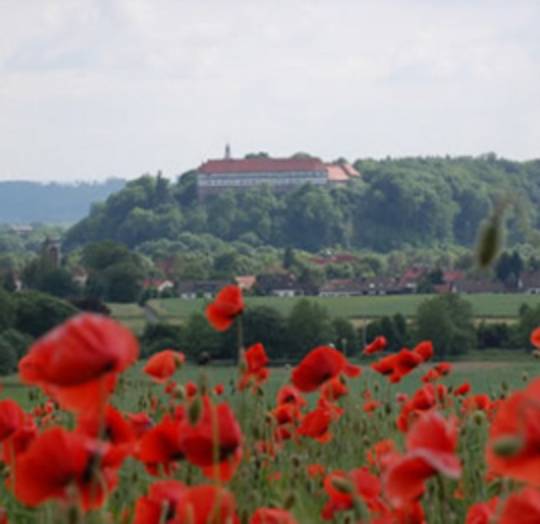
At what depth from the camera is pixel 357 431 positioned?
6.39m

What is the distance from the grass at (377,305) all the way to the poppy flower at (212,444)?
5608cm

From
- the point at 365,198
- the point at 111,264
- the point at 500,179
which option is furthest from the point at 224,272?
the point at 500,179

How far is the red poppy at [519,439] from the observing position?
1.91 m

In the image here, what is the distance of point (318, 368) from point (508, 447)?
1874 millimetres

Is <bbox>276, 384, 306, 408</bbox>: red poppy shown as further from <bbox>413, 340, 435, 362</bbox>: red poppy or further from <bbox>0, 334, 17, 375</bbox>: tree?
<bbox>0, 334, 17, 375</bbox>: tree

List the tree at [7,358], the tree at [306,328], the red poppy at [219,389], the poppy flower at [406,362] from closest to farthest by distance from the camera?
the poppy flower at [406,362], the red poppy at [219,389], the tree at [7,358], the tree at [306,328]

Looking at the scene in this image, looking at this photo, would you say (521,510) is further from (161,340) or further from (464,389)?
(161,340)

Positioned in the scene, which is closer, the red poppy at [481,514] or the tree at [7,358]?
the red poppy at [481,514]

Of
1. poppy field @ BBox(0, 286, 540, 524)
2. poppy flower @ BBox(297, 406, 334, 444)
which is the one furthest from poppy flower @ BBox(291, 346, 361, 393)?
poppy flower @ BBox(297, 406, 334, 444)

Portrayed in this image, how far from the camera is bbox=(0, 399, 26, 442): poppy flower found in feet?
10.9

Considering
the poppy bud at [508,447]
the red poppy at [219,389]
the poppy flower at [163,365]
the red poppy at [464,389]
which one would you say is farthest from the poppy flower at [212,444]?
the red poppy at [464,389]

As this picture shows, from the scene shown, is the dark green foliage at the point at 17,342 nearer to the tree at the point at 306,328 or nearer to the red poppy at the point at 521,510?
the tree at the point at 306,328

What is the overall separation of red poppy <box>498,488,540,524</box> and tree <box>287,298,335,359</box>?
2413 cm

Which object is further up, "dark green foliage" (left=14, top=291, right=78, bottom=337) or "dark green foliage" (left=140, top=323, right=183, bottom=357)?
"dark green foliage" (left=14, top=291, right=78, bottom=337)
